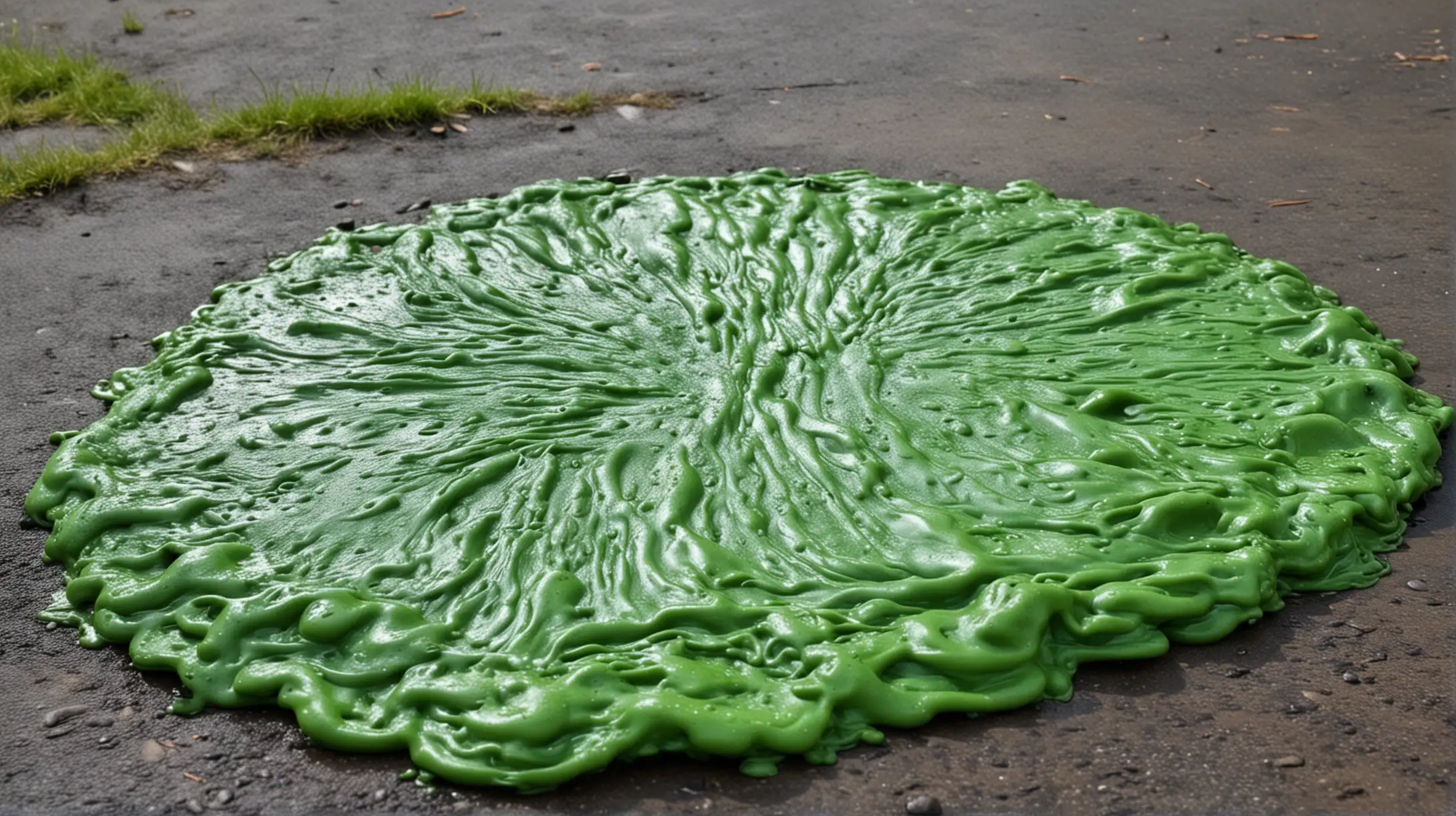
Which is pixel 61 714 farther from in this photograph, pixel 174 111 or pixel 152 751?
pixel 174 111

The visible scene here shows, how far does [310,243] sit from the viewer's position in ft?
14.3

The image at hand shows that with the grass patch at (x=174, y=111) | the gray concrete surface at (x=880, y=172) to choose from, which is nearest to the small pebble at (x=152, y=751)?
the gray concrete surface at (x=880, y=172)

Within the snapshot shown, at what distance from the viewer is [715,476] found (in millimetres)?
2959

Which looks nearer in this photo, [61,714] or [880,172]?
[61,714]

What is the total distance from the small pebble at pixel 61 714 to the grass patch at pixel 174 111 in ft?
9.63

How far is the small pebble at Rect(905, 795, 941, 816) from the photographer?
213 centimetres

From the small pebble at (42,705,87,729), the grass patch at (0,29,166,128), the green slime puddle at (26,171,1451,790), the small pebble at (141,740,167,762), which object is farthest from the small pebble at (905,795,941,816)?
the grass patch at (0,29,166,128)

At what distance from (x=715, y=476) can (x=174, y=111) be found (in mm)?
3534

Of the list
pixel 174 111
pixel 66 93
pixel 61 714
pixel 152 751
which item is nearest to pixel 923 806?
pixel 152 751

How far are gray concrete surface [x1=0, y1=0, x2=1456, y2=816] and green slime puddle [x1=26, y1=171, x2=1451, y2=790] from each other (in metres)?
0.09

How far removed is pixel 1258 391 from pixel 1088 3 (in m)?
4.51

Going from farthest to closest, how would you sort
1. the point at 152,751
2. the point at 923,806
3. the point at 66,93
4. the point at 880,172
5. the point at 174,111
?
the point at 66,93 < the point at 174,111 < the point at 880,172 < the point at 152,751 < the point at 923,806

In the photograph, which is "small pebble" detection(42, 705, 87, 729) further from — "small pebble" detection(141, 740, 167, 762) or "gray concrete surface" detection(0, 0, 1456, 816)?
"small pebble" detection(141, 740, 167, 762)

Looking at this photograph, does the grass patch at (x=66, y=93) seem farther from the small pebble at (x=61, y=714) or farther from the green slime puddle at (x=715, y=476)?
the small pebble at (x=61, y=714)
